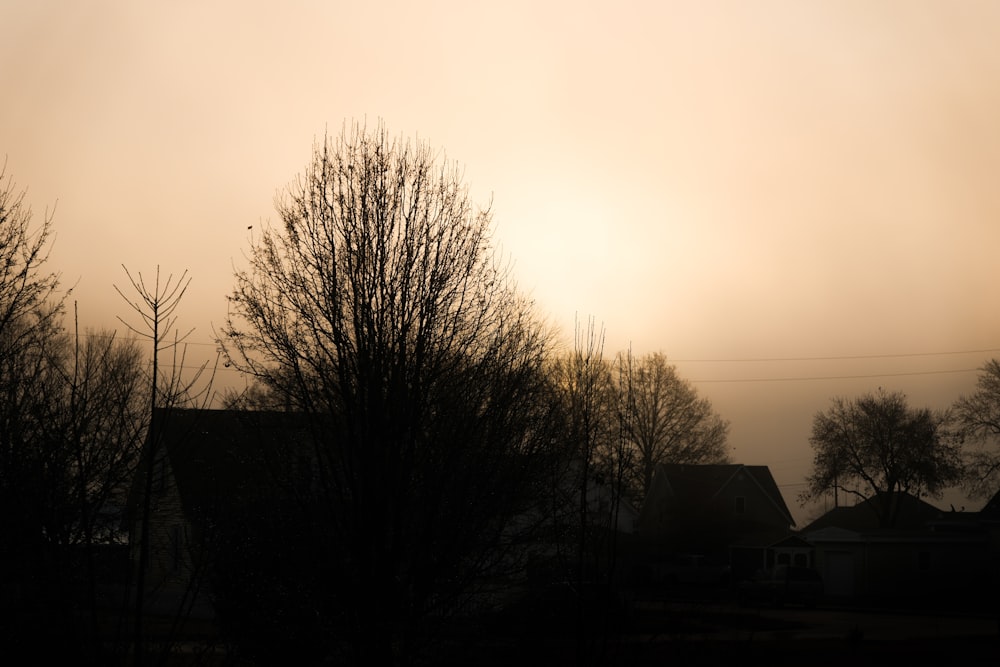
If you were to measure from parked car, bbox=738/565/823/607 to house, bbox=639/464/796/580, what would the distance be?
1041 centimetres

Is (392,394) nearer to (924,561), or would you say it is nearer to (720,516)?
(924,561)

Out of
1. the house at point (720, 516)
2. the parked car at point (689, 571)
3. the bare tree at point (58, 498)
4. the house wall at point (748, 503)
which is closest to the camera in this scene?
→ the bare tree at point (58, 498)

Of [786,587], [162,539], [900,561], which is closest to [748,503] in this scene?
[900,561]

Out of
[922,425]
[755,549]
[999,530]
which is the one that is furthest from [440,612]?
[922,425]

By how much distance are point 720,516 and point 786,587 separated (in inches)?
833

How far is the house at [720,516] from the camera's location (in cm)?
6500

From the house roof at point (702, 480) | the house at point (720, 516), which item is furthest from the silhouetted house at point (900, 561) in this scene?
the house roof at point (702, 480)

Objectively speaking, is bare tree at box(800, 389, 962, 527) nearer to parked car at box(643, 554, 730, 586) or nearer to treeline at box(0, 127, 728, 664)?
parked car at box(643, 554, 730, 586)

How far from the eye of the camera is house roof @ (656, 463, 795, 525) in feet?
236

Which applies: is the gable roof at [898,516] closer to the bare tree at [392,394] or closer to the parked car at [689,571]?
the parked car at [689,571]

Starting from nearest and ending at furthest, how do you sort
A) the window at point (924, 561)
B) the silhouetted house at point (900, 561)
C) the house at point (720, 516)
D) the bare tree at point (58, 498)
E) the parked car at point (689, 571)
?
the bare tree at point (58, 498) < the silhouetted house at point (900, 561) < the window at point (924, 561) < the parked car at point (689, 571) < the house at point (720, 516)

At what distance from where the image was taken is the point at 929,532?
183 feet

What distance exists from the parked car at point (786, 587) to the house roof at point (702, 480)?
18.9m

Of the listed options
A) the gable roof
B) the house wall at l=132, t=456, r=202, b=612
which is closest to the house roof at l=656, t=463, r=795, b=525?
the gable roof
